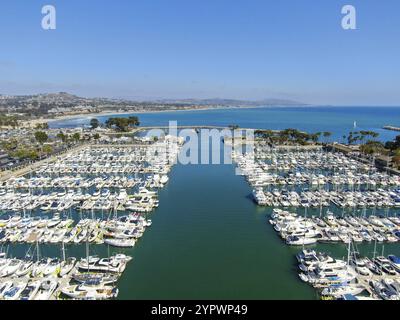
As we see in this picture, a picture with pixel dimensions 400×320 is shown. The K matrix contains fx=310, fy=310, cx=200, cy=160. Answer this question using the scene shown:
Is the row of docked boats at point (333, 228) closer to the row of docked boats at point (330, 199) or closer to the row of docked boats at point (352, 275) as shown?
the row of docked boats at point (352, 275)

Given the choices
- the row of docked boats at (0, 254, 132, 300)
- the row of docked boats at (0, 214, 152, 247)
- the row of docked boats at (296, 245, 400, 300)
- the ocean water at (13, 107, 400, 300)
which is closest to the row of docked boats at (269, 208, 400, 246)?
the ocean water at (13, 107, 400, 300)

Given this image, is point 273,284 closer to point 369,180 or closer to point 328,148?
point 369,180

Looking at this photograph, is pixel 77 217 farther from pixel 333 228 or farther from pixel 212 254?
pixel 333 228

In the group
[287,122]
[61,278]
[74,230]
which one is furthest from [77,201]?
[287,122]

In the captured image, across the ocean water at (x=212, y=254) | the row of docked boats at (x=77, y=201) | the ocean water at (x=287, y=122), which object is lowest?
the ocean water at (x=212, y=254)

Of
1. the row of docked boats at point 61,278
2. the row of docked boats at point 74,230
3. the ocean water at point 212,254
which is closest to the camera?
the row of docked boats at point 61,278

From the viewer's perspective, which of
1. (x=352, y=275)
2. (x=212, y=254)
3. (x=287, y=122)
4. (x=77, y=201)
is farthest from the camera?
(x=287, y=122)

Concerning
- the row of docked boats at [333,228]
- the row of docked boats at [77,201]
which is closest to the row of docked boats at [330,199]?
the row of docked boats at [333,228]
